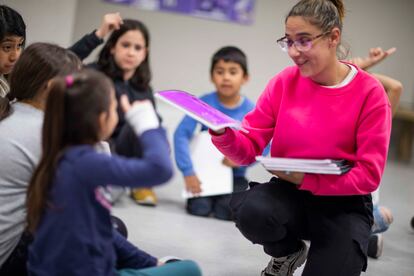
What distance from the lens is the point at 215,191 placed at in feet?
9.55

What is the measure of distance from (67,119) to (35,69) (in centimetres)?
36

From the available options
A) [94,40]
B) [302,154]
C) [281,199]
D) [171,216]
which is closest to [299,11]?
[302,154]

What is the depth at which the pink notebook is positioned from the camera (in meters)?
1.58

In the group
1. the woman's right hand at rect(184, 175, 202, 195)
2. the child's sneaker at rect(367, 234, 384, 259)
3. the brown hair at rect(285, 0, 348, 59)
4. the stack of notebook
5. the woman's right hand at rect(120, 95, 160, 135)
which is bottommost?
the woman's right hand at rect(184, 175, 202, 195)

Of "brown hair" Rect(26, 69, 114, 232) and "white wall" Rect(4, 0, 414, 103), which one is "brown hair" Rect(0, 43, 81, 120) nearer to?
"brown hair" Rect(26, 69, 114, 232)

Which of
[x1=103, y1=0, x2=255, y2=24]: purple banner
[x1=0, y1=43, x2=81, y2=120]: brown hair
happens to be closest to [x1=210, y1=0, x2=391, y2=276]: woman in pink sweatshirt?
[x1=0, y1=43, x2=81, y2=120]: brown hair

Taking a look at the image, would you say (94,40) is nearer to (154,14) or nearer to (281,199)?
(281,199)

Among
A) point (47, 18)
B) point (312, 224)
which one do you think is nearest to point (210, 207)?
point (312, 224)

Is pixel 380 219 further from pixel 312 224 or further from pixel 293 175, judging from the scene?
pixel 293 175

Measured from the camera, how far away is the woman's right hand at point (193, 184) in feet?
9.30

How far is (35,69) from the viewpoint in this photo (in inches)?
59.8

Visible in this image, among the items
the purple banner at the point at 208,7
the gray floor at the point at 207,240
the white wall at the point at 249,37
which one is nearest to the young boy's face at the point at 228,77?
the gray floor at the point at 207,240

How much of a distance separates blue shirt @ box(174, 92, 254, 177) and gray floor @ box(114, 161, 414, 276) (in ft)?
0.70

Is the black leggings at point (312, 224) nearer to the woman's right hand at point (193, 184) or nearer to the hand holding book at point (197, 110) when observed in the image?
the hand holding book at point (197, 110)
